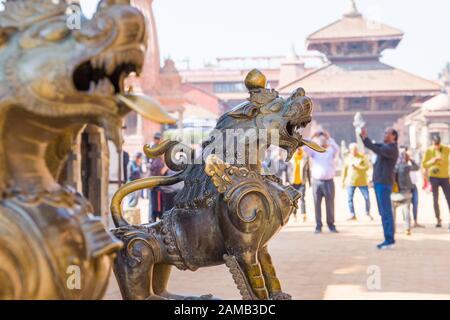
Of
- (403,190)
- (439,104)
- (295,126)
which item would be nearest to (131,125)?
(439,104)

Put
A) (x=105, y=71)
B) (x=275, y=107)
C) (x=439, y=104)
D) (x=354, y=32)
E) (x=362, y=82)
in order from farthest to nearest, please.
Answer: (x=354, y=32), (x=439, y=104), (x=362, y=82), (x=275, y=107), (x=105, y=71)

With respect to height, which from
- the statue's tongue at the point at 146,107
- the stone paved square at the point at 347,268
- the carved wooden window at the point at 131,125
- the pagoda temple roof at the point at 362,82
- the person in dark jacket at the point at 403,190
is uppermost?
the pagoda temple roof at the point at 362,82

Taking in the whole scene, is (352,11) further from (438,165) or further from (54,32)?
(54,32)

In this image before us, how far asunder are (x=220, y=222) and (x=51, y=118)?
123 centimetres

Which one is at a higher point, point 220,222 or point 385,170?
point 220,222

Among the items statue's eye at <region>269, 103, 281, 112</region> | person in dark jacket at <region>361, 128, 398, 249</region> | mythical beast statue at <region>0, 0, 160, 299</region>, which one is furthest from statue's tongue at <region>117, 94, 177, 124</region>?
person in dark jacket at <region>361, 128, 398, 249</region>

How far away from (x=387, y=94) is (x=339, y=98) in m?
2.49

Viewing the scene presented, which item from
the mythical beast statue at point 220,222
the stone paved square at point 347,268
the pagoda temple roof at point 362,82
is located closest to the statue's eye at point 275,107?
the mythical beast statue at point 220,222

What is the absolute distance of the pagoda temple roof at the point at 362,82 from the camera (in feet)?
117

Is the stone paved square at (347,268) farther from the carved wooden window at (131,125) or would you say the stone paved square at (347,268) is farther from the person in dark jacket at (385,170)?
the carved wooden window at (131,125)

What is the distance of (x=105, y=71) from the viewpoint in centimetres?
137

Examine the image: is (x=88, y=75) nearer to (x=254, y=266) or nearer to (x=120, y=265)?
(x=120, y=265)

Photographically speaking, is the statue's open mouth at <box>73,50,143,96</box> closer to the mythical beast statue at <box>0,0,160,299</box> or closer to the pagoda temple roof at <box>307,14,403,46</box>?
the mythical beast statue at <box>0,0,160,299</box>

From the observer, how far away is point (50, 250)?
1405mm
